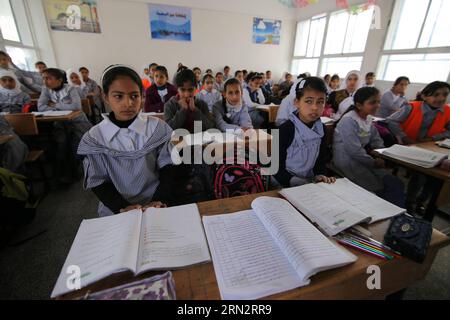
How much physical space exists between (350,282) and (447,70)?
18.7ft

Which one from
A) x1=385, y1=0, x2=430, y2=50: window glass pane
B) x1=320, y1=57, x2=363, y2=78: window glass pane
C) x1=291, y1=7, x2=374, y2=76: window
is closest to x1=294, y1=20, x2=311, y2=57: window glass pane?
x1=291, y1=7, x2=374, y2=76: window

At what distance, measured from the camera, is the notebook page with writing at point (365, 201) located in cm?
78

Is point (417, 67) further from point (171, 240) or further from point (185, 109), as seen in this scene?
point (171, 240)

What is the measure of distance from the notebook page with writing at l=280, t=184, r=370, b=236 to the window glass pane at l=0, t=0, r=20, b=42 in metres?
6.44

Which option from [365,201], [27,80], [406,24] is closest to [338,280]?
[365,201]

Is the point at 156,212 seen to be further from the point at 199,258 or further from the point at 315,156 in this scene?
the point at 315,156

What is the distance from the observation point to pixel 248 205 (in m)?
0.86

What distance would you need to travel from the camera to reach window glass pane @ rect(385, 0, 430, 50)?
459cm

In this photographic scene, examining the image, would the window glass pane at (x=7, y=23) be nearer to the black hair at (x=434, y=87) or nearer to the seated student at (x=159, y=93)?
the seated student at (x=159, y=93)

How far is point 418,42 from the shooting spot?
4652 mm

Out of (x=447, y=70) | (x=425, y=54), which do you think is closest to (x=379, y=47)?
(x=425, y=54)

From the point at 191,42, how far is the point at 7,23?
4.40 metres

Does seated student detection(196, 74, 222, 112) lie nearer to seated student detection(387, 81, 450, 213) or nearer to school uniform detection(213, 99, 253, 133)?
school uniform detection(213, 99, 253, 133)

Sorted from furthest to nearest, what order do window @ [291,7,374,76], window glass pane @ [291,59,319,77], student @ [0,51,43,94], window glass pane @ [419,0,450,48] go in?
window glass pane @ [291,59,319,77], window @ [291,7,374,76], student @ [0,51,43,94], window glass pane @ [419,0,450,48]
